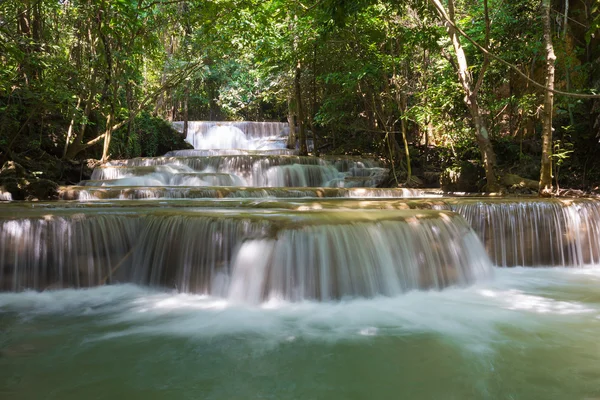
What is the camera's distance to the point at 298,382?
282 cm

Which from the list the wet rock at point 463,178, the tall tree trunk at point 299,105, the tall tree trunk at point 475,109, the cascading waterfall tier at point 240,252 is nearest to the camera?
the cascading waterfall tier at point 240,252

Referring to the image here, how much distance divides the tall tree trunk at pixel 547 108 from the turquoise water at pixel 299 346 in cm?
413

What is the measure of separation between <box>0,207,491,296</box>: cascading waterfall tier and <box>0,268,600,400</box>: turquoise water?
0.19m

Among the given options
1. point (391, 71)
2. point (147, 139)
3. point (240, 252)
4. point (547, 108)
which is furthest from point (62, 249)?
point (147, 139)

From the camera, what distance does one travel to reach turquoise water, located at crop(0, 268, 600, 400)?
272 centimetres

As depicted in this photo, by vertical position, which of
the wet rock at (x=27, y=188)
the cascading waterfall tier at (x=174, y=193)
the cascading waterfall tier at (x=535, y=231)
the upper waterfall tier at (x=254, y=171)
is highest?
the upper waterfall tier at (x=254, y=171)

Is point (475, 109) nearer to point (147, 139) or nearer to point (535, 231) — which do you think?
point (535, 231)

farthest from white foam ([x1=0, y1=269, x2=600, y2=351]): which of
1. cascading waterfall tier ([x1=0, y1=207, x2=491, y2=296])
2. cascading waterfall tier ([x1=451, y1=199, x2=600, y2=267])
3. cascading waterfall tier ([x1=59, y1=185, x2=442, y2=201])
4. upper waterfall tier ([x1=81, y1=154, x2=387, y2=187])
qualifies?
upper waterfall tier ([x1=81, y1=154, x2=387, y2=187])

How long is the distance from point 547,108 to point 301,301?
651cm

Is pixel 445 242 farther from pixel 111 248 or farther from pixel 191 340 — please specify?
pixel 111 248

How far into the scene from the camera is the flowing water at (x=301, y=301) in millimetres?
2848

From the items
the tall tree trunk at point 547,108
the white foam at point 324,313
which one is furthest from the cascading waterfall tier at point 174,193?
the tall tree trunk at point 547,108

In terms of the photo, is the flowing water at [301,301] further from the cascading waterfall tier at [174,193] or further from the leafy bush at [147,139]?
the leafy bush at [147,139]

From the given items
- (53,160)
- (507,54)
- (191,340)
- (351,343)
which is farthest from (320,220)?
(53,160)
